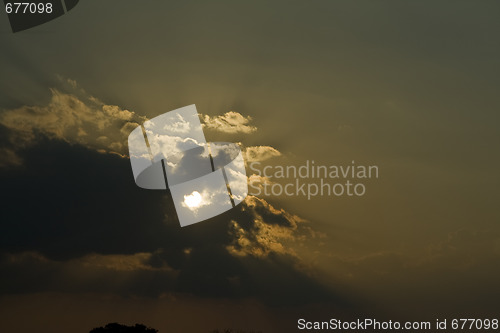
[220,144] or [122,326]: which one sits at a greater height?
[220,144]

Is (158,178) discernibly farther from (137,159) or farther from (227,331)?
(227,331)

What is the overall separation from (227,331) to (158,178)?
94.6ft

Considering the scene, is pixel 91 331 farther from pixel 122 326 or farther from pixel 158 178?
pixel 158 178

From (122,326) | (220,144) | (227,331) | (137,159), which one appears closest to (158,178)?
(137,159)

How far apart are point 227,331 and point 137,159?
98.4 ft

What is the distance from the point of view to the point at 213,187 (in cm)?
3366

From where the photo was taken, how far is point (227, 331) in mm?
57031

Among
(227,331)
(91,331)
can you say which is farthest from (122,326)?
(227,331)

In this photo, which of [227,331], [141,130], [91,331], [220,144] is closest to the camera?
[141,130]

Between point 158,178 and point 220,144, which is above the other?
point 220,144

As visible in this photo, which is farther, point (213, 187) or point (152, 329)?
point (152, 329)

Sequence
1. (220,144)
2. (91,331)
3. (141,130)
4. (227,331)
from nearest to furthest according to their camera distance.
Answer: (141,130)
(220,144)
(227,331)
(91,331)

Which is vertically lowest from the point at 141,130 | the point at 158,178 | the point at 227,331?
the point at 227,331

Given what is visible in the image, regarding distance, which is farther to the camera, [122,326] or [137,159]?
[122,326]
